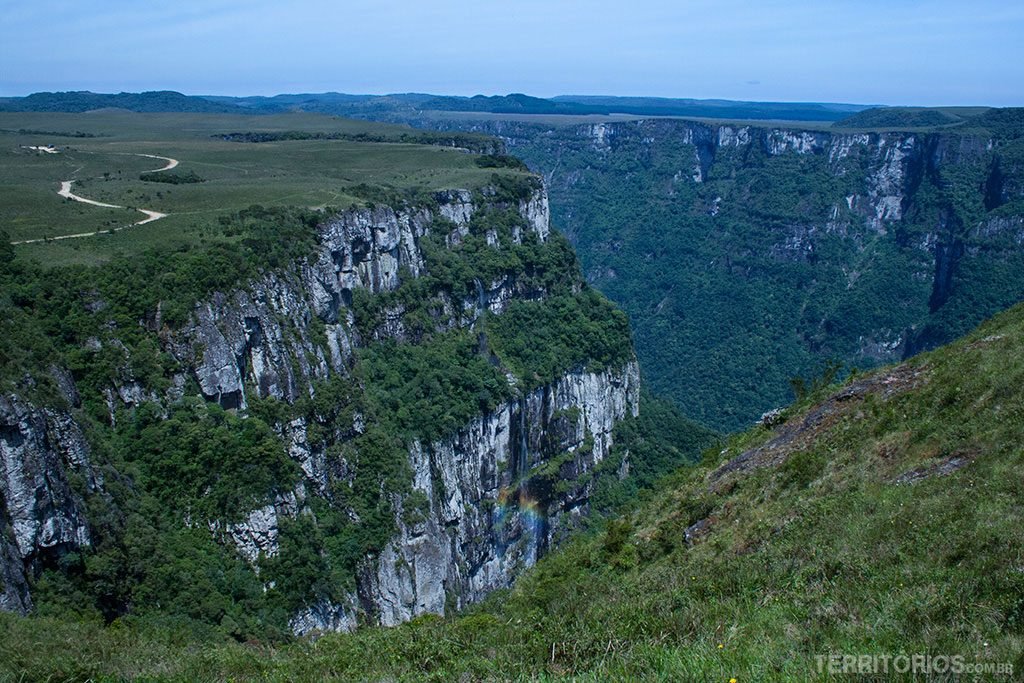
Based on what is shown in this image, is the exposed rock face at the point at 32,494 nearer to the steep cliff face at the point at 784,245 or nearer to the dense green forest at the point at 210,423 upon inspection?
the dense green forest at the point at 210,423

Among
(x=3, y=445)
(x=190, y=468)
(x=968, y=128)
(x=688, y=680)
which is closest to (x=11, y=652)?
(x=688, y=680)

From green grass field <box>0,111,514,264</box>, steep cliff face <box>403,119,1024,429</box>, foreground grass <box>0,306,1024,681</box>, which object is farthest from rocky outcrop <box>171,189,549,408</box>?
steep cliff face <box>403,119,1024,429</box>

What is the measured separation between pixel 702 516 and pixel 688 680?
11122 mm

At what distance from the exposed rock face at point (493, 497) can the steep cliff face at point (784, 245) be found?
147 ft

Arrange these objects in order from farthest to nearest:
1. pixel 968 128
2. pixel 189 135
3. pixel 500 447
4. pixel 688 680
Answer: pixel 968 128 → pixel 189 135 → pixel 500 447 → pixel 688 680

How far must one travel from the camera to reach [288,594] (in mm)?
39875

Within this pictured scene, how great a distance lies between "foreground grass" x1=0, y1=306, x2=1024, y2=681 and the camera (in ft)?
38.2

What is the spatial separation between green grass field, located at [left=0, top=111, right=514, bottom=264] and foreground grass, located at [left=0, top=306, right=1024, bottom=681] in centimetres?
3344

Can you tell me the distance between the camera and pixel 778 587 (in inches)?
582

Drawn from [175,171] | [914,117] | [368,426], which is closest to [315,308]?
[368,426]

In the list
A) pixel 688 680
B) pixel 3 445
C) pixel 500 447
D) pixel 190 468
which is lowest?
pixel 500 447

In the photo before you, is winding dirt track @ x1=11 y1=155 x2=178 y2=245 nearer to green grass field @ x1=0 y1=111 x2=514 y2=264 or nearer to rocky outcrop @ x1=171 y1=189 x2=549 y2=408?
green grass field @ x1=0 y1=111 x2=514 y2=264

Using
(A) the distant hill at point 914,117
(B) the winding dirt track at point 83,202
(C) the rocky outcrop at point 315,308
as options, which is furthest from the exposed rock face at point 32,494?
(A) the distant hill at point 914,117

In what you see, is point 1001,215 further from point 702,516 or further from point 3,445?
point 3,445
